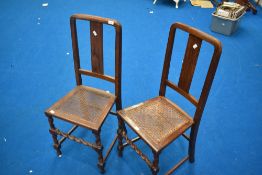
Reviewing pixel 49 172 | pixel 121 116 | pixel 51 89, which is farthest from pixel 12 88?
pixel 121 116

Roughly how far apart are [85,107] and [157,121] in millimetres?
491

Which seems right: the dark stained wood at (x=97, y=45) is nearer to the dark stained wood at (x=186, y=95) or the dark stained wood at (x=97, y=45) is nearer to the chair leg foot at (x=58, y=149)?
the dark stained wood at (x=186, y=95)

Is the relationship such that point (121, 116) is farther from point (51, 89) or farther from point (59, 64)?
point (59, 64)

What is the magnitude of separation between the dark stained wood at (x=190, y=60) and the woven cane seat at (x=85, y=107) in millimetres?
504

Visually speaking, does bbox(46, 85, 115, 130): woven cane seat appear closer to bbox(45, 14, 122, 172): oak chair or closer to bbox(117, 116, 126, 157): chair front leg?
bbox(45, 14, 122, 172): oak chair

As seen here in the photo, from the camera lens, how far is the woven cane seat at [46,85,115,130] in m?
1.48

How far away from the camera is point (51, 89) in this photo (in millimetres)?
2396

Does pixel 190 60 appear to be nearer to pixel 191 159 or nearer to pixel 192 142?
pixel 192 142

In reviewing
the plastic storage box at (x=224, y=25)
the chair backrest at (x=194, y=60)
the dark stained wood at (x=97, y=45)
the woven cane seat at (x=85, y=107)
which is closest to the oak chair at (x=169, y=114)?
the chair backrest at (x=194, y=60)

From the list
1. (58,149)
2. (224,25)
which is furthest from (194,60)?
(224,25)

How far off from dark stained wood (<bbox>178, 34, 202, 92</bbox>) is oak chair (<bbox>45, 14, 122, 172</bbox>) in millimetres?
412

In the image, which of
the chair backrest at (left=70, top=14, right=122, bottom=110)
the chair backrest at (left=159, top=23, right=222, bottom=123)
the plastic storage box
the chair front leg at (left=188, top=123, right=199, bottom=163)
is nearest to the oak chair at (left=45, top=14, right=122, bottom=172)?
the chair backrest at (left=70, top=14, right=122, bottom=110)

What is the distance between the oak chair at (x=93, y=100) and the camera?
57.4 inches

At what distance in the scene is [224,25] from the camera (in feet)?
10.5
